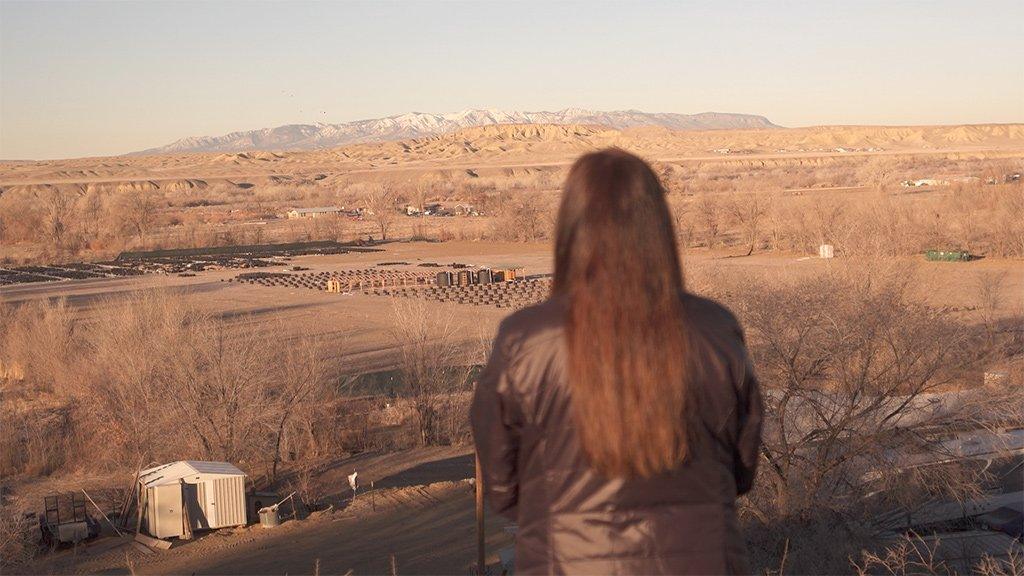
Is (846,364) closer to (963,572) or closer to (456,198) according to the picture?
(963,572)

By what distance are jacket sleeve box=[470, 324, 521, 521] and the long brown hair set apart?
139mm

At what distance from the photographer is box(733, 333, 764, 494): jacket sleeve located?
6.77 ft

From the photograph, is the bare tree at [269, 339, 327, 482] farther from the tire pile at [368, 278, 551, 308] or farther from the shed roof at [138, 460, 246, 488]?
the tire pile at [368, 278, 551, 308]

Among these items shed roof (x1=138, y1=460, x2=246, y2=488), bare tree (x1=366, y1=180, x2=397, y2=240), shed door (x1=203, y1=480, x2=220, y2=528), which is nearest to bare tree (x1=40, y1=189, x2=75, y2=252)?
bare tree (x1=366, y1=180, x2=397, y2=240)

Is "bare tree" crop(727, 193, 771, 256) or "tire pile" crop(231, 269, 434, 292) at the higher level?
"bare tree" crop(727, 193, 771, 256)

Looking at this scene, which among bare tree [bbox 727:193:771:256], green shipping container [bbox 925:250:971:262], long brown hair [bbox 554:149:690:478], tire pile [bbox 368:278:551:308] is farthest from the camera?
bare tree [bbox 727:193:771:256]

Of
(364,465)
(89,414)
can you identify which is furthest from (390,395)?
(89,414)

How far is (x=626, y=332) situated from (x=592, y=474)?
0.28 meters

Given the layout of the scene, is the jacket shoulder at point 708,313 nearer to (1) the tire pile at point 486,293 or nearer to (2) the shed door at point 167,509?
(2) the shed door at point 167,509

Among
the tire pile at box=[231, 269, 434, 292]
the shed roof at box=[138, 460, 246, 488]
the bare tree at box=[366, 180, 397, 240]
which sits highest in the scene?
the bare tree at box=[366, 180, 397, 240]

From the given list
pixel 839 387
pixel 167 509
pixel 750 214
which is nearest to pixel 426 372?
pixel 167 509

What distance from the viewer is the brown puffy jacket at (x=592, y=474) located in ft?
6.39

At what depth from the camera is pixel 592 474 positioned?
1947 millimetres

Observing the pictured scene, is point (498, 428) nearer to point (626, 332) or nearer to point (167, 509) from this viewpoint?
point (626, 332)
